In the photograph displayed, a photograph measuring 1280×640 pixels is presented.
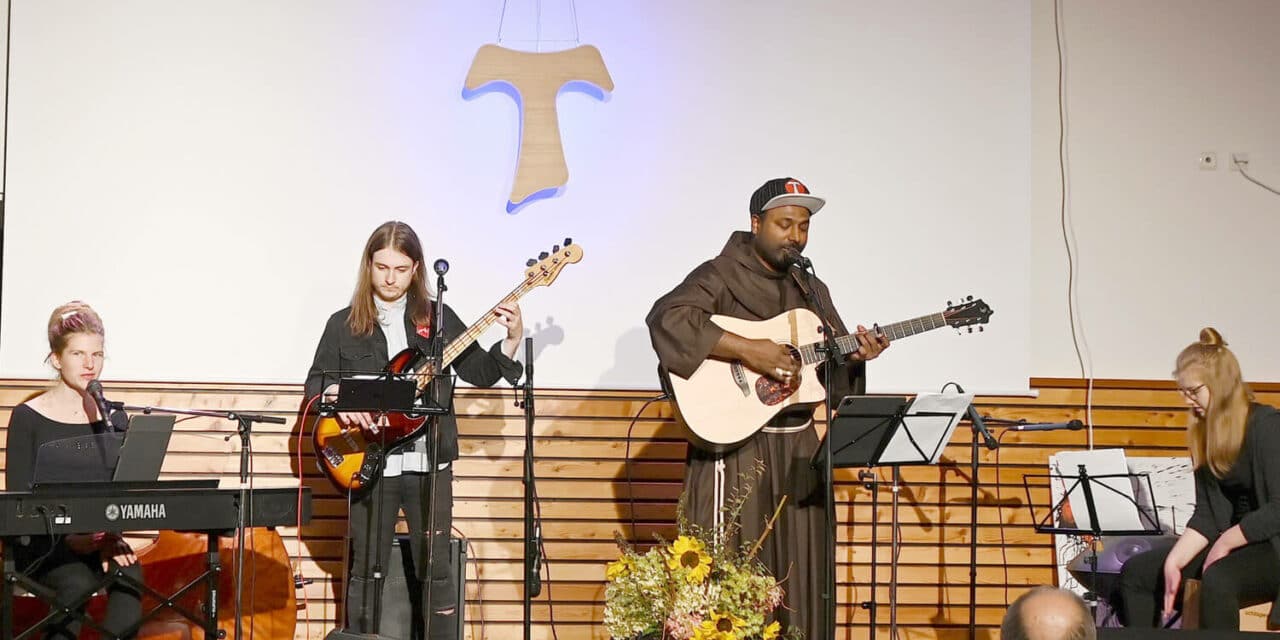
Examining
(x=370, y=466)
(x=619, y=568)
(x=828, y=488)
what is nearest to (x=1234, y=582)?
(x=828, y=488)

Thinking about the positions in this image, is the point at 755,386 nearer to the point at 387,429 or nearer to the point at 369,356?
the point at 387,429

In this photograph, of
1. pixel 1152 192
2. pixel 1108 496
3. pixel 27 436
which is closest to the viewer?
pixel 27 436

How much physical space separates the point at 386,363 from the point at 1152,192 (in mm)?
4193

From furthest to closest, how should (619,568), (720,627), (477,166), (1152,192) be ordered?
1. (1152,192)
2. (477,166)
3. (619,568)
4. (720,627)

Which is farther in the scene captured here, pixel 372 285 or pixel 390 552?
pixel 372 285

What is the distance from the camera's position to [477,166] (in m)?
6.00

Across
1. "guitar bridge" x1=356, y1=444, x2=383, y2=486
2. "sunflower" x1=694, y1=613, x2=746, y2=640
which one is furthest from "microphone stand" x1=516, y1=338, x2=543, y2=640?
"sunflower" x1=694, y1=613, x2=746, y2=640

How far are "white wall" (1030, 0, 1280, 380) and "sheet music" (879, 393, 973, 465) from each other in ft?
6.33

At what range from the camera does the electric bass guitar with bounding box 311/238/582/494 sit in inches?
193

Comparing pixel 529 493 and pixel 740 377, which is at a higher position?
pixel 740 377

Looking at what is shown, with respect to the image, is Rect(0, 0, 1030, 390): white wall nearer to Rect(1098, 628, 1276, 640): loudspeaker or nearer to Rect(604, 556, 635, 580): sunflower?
Rect(604, 556, 635, 580): sunflower

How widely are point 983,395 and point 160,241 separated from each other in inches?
163

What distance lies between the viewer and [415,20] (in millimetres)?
6023

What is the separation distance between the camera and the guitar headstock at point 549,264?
16.8 ft
